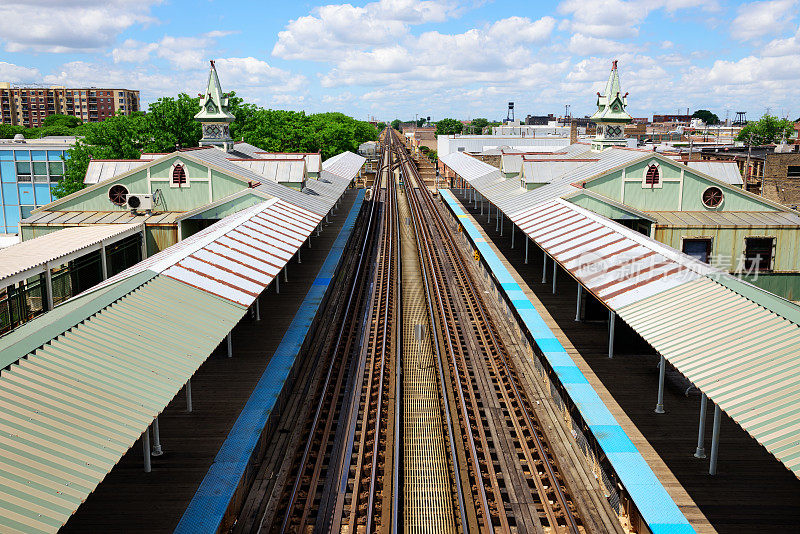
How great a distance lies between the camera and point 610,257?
18250 millimetres

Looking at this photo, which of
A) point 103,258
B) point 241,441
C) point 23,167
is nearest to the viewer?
point 241,441

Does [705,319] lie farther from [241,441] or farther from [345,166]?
[345,166]

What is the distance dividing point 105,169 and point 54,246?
12.1 metres

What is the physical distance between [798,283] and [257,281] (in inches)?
813

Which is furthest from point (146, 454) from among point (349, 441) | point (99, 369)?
point (349, 441)

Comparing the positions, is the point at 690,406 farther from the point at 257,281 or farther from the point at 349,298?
the point at 349,298

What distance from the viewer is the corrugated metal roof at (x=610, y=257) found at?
15586 mm

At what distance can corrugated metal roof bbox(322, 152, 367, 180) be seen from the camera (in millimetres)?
51419

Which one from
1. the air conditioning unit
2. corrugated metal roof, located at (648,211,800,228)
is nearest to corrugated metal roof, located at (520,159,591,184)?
corrugated metal roof, located at (648,211,800,228)

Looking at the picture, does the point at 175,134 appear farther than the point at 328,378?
Yes

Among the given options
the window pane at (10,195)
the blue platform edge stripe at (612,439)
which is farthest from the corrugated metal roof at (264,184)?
the window pane at (10,195)

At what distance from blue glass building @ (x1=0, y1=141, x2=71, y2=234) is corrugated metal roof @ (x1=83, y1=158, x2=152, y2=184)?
1088 inches

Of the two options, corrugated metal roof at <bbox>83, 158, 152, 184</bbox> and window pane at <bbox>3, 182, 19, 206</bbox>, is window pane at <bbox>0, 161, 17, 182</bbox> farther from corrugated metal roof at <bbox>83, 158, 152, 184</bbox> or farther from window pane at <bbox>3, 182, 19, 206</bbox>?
corrugated metal roof at <bbox>83, 158, 152, 184</bbox>

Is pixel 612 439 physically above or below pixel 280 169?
below
